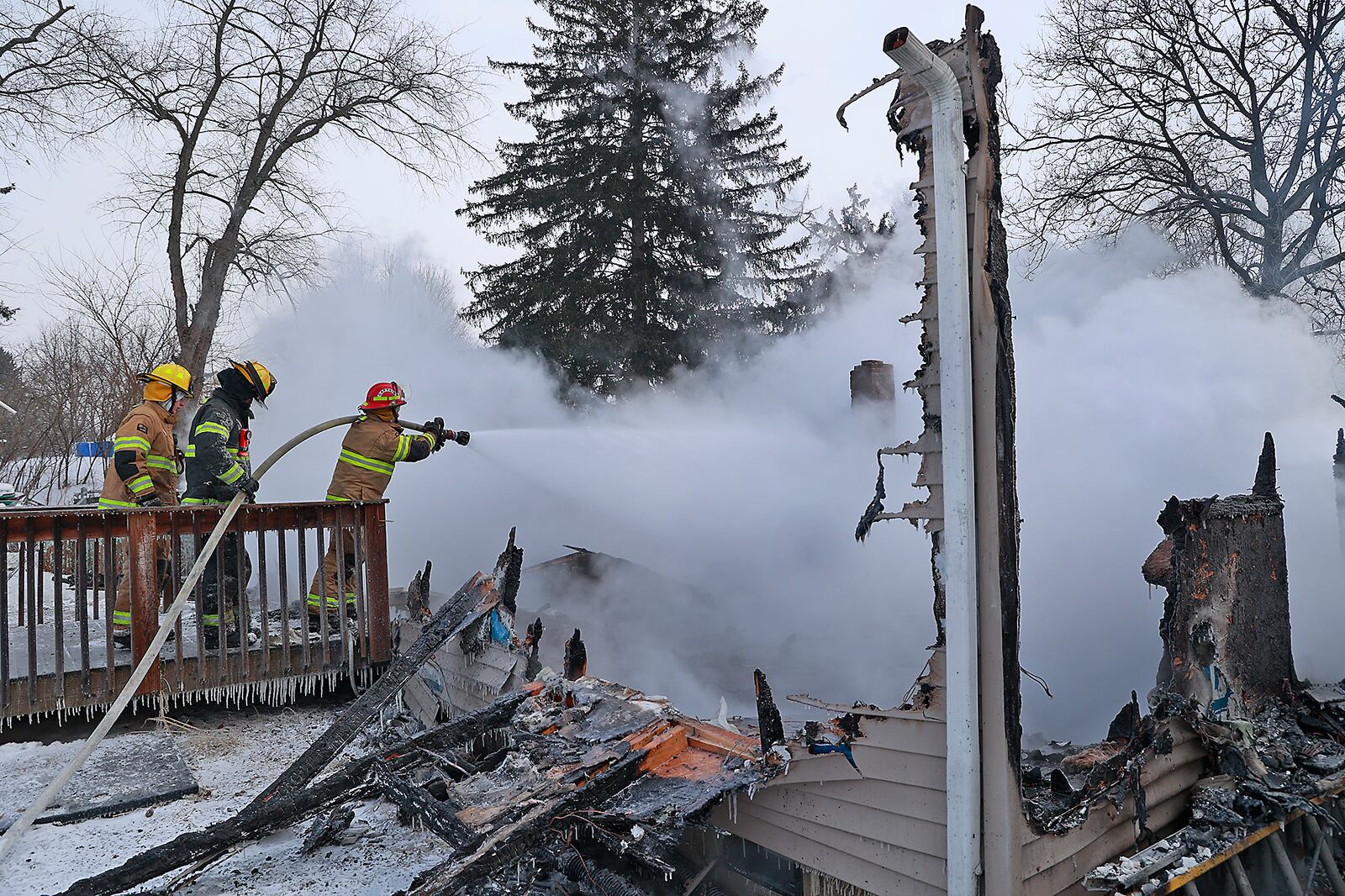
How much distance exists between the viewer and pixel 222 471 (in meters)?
6.14

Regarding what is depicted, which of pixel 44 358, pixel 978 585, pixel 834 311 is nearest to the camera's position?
pixel 978 585

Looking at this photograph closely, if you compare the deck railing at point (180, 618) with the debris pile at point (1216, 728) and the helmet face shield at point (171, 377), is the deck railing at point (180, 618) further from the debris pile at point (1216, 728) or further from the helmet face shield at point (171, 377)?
the debris pile at point (1216, 728)

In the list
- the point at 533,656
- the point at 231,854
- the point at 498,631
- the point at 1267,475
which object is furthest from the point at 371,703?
the point at 1267,475

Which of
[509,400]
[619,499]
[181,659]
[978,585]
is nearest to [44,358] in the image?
[509,400]

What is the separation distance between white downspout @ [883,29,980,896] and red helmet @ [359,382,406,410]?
4.76 m

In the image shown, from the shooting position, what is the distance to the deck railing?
17.0 ft

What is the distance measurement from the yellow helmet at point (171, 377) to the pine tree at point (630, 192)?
9.90 meters

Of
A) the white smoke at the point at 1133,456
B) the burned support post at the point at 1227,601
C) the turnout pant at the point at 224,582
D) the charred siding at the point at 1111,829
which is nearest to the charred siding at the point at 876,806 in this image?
the charred siding at the point at 1111,829

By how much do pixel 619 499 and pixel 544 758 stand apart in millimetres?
7498

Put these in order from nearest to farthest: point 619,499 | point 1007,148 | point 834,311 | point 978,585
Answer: point 978,585 → point 619,499 → point 1007,148 → point 834,311

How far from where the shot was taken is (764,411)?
47.7 feet

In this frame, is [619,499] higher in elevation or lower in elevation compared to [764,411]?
lower

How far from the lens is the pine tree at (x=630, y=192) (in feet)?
54.5

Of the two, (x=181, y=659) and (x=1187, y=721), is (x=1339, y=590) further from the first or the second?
(x=181, y=659)
